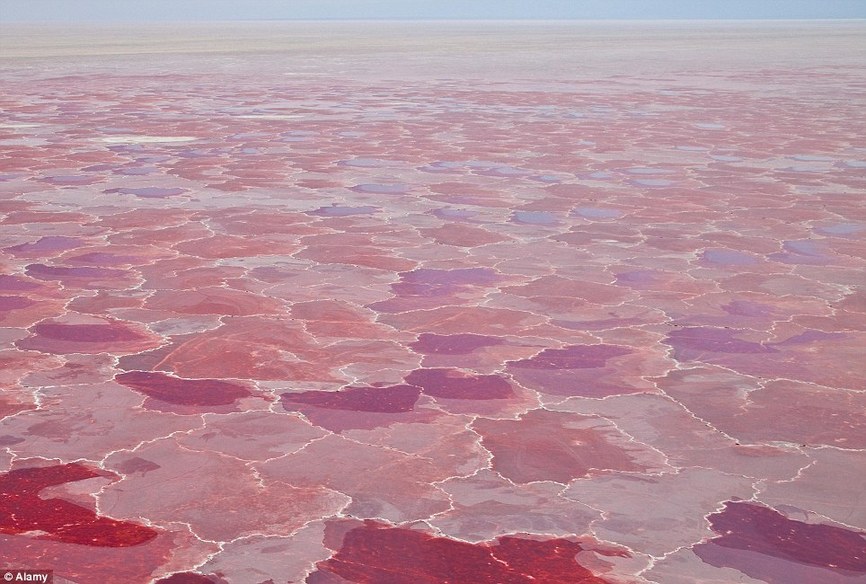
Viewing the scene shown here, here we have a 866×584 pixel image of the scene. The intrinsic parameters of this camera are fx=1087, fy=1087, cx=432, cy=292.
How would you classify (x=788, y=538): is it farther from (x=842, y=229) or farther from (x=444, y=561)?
(x=842, y=229)

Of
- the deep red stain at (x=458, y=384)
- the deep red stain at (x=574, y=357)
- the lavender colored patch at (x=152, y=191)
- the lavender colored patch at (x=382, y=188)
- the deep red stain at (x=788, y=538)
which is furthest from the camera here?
the lavender colored patch at (x=382, y=188)

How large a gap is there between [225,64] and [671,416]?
2835 cm

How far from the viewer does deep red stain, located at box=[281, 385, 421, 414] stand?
3672mm

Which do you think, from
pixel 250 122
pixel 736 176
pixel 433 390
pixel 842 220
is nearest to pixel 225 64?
pixel 250 122

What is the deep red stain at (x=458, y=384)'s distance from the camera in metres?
3.80

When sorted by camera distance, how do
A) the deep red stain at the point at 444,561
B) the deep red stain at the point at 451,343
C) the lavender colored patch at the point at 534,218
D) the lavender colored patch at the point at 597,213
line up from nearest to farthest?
the deep red stain at the point at 444,561 < the deep red stain at the point at 451,343 < the lavender colored patch at the point at 534,218 < the lavender colored patch at the point at 597,213

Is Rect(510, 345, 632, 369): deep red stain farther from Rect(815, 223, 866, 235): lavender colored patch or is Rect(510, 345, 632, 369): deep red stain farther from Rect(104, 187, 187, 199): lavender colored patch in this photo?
Rect(104, 187, 187, 199): lavender colored patch

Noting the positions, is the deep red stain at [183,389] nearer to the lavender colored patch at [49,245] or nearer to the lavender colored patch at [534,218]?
the lavender colored patch at [49,245]

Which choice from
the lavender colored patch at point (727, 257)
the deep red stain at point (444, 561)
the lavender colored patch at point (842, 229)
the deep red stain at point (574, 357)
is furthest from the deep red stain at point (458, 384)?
the lavender colored patch at point (842, 229)

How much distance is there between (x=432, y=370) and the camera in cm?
404

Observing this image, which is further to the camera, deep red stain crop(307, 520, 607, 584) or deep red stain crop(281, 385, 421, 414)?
deep red stain crop(281, 385, 421, 414)

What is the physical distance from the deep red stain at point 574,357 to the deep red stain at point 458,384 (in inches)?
8.5

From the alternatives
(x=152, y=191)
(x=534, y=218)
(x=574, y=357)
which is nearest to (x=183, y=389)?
(x=574, y=357)

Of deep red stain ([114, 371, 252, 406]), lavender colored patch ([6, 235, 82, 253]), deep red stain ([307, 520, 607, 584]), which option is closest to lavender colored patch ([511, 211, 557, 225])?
lavender colored patch ([6, 235, 82, 253])
